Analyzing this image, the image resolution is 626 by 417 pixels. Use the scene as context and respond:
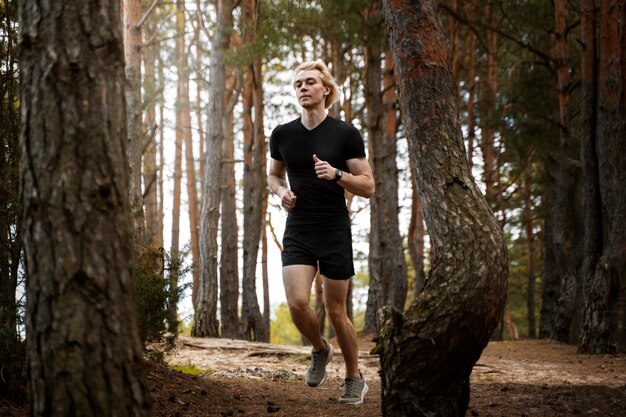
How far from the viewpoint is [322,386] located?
6266mm

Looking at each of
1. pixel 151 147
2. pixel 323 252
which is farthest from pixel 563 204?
pixel 151 147

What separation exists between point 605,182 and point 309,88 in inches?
241

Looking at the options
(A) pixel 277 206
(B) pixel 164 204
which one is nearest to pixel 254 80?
(A) pixel 277 206

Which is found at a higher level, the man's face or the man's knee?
the man's face

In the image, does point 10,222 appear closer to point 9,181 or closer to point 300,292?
point 9,181

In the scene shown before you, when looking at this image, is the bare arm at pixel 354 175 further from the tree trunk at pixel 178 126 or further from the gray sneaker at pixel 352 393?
the tree trunk at pixel 178 126

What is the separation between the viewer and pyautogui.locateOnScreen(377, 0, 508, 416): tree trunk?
3.45 m

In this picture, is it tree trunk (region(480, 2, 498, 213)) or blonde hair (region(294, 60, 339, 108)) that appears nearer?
→ blonde hair (region(294, 60, 339, 108))

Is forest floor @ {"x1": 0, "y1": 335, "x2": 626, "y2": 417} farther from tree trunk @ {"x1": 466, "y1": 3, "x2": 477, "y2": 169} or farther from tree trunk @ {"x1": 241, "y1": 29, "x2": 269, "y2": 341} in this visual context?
tree trunk @ {"x1": 466, "y1": 3, "x2": 477, "y2": 169}

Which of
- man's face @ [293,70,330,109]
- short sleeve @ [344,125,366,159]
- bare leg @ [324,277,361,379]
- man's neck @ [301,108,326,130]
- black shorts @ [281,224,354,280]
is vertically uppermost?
man's face @ [293,70,330,109]

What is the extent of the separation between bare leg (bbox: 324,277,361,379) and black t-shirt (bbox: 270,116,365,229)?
1.35 ft

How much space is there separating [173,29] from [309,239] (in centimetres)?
2154

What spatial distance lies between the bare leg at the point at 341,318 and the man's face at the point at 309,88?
1.24 metres

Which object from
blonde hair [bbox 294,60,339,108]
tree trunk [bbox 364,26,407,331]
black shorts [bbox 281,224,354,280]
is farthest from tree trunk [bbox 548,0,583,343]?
black shorts [bbox 281,224,354,280]
